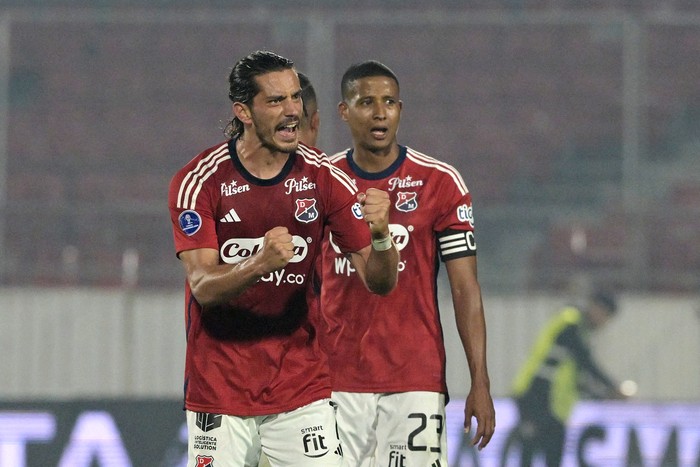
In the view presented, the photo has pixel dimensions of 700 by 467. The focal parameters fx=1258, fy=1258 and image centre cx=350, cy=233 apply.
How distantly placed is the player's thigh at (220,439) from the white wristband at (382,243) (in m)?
0.70

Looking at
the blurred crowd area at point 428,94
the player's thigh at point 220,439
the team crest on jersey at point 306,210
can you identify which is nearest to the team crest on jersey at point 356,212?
the team crest on jersey at point 306,210

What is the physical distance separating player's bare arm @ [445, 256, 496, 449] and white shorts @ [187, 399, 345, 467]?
81cm

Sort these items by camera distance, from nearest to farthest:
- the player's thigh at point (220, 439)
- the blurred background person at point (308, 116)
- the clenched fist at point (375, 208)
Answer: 1. the clenched fist at point (375, 208)
2. the player's thigh at point (220, 439)
3. the blurred background person at point (308, 116)

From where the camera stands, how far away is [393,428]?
15.9 ft

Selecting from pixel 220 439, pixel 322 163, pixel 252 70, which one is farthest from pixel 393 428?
pixel 252 70

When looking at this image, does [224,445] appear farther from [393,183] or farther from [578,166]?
[578,166]

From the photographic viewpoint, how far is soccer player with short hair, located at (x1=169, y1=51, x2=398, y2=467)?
3.95m

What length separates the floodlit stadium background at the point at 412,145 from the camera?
876 centimetres

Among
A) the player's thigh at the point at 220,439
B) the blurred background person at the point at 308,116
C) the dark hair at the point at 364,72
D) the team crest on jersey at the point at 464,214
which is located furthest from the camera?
the blurred background person at the point at 308,116

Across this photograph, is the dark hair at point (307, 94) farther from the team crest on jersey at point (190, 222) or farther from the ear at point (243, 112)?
the team crest on jersey at point (190, 222)

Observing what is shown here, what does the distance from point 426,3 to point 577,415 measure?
6.88m

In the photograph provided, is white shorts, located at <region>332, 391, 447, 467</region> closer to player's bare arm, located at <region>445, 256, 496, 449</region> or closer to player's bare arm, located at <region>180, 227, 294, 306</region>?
player's bare arm, located at <region>445, 256, 496, 449</region>

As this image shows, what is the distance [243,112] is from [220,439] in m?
1.05

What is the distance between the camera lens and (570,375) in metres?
8.86
